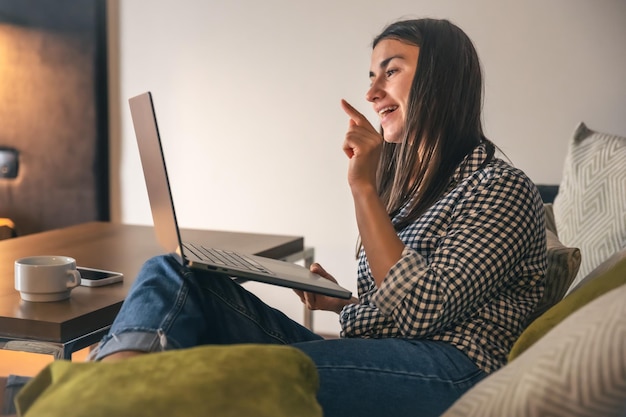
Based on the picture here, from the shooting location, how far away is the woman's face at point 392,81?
166 cm

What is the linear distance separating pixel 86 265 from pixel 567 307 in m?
1.10

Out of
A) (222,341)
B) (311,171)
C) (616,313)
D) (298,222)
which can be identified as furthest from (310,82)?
(616,313)

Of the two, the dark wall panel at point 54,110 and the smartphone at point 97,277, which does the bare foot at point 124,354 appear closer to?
the smartphone at point 97,277

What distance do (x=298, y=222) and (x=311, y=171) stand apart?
20 cm

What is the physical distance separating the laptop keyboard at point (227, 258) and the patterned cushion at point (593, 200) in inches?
33.1

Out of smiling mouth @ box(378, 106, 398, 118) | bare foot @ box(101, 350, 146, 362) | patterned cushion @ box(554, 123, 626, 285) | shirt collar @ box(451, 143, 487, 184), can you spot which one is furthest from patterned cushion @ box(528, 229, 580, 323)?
bare foot @ box(101, 350, 146, 362)

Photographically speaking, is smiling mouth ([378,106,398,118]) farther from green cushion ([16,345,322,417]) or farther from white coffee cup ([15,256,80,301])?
green cushion ([16,345,322,417])

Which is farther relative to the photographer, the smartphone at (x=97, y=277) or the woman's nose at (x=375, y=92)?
the woman's nose at (x=375, y=92)

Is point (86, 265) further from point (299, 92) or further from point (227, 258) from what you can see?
point (299, 92)

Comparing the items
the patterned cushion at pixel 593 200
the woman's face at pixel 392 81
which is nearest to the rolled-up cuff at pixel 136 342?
the woman's face at pixel 392 81

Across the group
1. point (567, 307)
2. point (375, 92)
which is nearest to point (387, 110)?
point (375, 92)

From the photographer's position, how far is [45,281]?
143cm

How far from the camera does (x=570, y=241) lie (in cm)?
200

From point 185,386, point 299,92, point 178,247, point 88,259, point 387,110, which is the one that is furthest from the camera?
point 299,92
